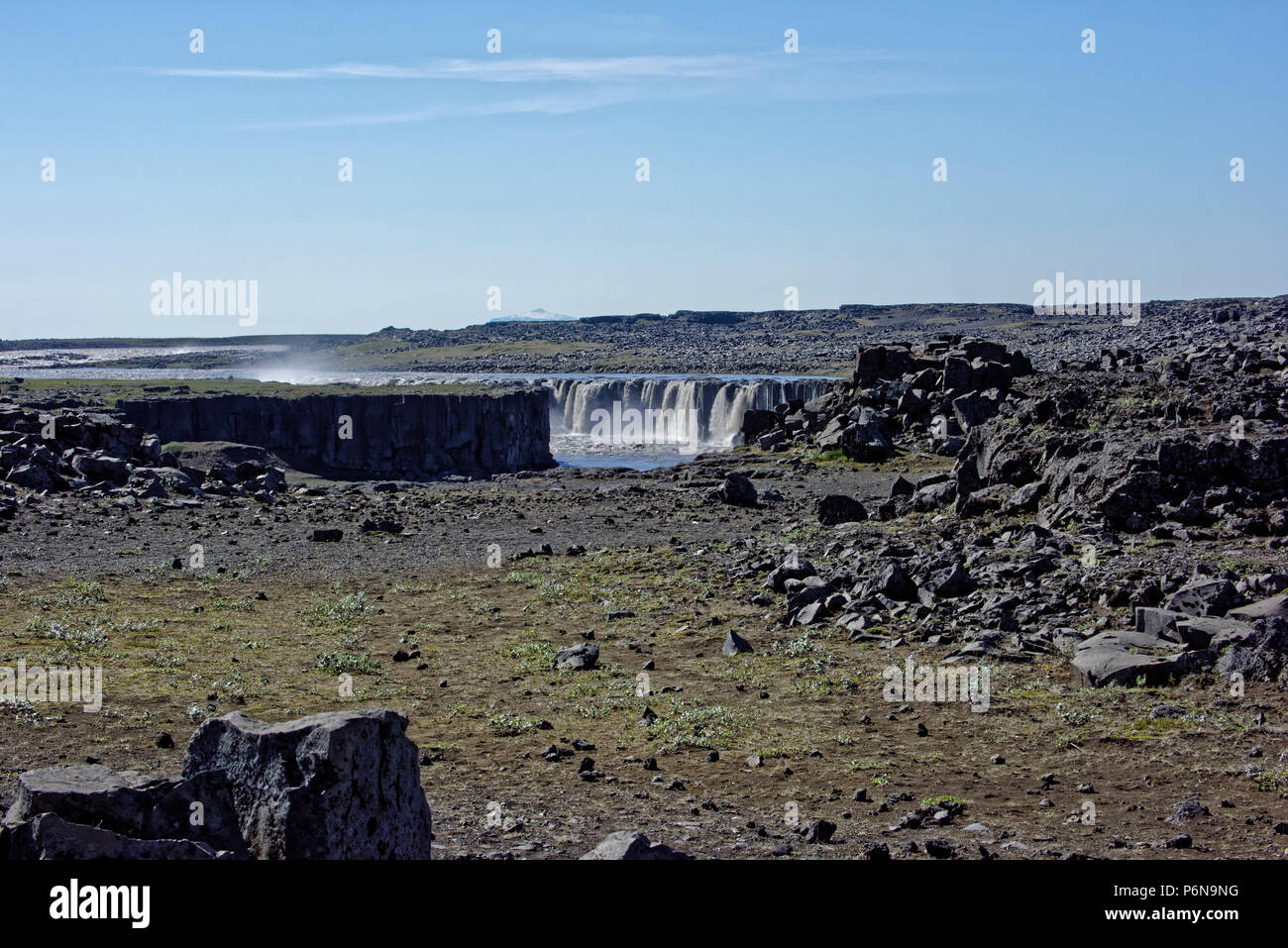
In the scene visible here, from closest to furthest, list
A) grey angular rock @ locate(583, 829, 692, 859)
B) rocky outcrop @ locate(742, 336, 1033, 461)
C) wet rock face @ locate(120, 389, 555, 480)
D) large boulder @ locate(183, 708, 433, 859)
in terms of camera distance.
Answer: grey angular rock @ locate(583, 829, 692, 859) < large boulder @ locate(183, 708, 433, 859) < rocky outcrop @ locate(742, 336, 1033, 461) < wet rock face @ locate(120, 389, 555, 480)

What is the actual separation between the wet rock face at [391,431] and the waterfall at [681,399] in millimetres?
13855

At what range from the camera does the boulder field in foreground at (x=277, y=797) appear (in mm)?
8477

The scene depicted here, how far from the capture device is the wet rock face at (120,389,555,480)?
303 ft

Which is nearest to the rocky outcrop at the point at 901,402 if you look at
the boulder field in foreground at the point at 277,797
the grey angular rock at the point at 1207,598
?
the grey angular rock at the point at 1207,598

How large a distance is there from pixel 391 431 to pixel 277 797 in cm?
8880

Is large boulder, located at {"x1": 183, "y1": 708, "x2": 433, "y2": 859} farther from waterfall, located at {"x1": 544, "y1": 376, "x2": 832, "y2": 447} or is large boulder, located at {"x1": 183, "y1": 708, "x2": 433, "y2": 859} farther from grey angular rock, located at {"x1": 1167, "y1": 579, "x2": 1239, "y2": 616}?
waterfall, located at {"x1": 544, "y1": 376, "x2": 832, "y2": 447}

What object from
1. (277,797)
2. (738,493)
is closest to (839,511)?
(738,493)

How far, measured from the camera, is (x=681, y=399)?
103m

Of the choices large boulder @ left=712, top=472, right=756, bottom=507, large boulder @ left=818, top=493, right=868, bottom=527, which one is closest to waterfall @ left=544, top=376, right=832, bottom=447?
large boulder @ left=712, top=472, right=756, bottom=507

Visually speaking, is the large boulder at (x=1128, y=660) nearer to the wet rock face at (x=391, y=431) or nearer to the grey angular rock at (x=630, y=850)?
the grey angular rock at (x=630, y=850)

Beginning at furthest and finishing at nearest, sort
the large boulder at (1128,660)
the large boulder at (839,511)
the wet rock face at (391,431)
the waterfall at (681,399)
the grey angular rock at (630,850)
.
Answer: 1. the waterfall at (681,399)
2. the wet rock face at (391,431)
3. the large boulder at (839,511)
4. the large boulder at (1128,660)
5. the grey angular rock at (630,850)

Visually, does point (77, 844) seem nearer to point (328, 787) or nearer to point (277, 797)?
point (277, 797)

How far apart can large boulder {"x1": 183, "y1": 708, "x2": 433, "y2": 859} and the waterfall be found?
3018 inches

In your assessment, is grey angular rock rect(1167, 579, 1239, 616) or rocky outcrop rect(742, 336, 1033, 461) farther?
rocky outcrop rect(742, 336, 1033, 461)
